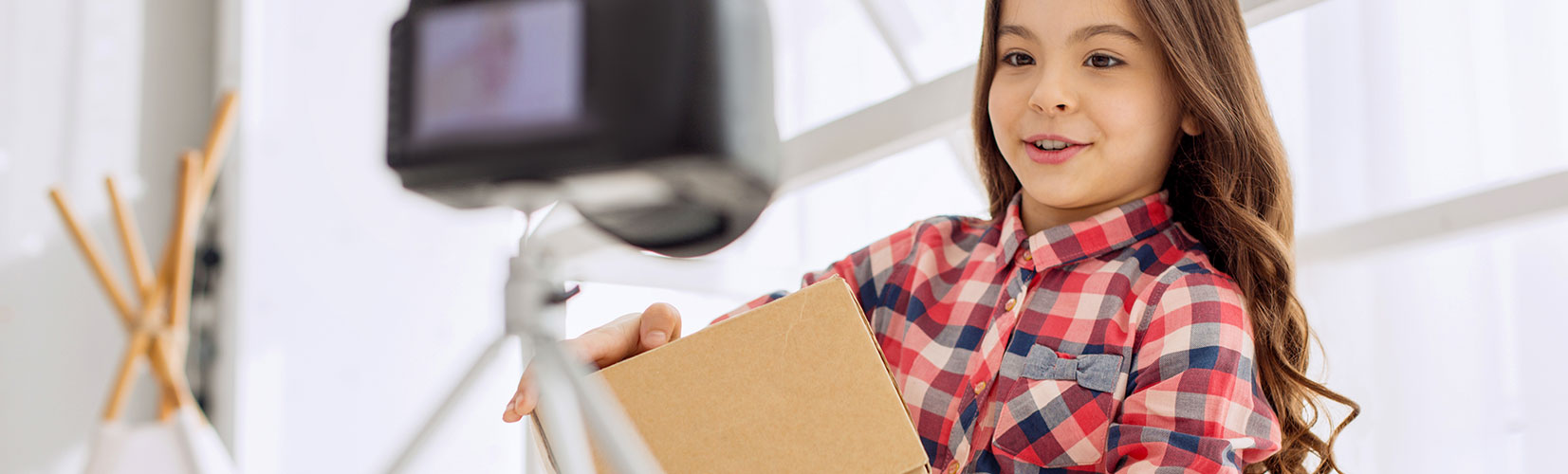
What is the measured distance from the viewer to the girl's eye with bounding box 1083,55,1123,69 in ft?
2.76

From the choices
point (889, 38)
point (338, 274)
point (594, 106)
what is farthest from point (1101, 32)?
point (338, 274)

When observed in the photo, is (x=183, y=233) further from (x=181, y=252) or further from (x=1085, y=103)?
(x=1085, y=103)

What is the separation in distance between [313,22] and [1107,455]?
48.7 inches

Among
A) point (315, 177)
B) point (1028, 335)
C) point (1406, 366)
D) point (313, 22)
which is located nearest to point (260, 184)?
point (315, 177)

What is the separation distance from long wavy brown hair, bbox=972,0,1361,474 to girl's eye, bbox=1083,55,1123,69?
0.04 metres

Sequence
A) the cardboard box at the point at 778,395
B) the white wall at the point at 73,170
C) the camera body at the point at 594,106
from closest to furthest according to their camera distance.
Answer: the camera body at the point at 594,106 → the cardboard box at the point at 778,395 → the white wall at the point at 73,170

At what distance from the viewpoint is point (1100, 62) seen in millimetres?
846

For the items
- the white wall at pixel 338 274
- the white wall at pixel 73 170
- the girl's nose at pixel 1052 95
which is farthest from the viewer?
the white wall at pixel 338 274

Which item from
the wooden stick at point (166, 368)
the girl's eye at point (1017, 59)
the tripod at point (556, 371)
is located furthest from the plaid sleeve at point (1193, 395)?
the wooden stick at point (166, 368)

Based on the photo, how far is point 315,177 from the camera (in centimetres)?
150

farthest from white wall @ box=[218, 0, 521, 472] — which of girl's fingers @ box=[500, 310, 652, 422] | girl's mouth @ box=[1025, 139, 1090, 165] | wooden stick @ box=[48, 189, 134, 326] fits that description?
girl's mouth @ box=[1025, 139, 1090, 165]

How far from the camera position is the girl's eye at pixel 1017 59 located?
890mm

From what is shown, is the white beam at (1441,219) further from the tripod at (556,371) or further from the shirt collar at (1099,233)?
the tripod at (556,371)

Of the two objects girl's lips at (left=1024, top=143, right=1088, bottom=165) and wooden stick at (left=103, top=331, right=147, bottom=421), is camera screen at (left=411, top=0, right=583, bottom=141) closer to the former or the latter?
girl's lips at (left=1024, top=143, right=1088, bottom=165)
